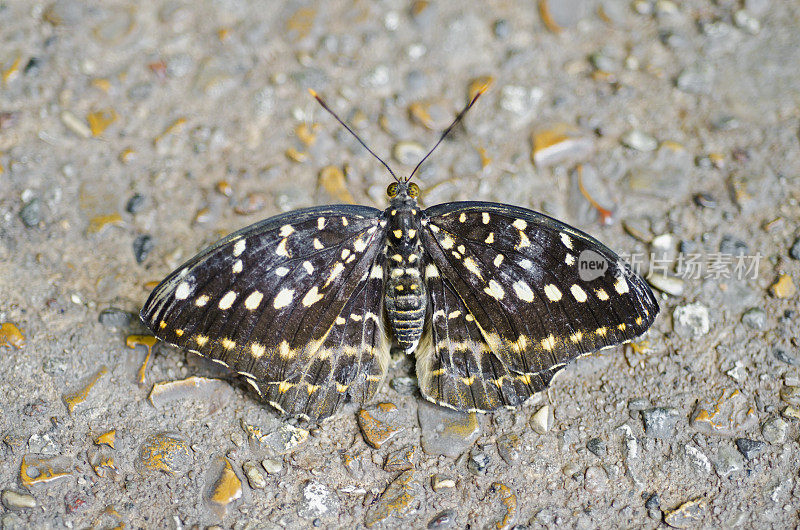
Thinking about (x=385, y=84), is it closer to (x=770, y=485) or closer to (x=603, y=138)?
(x=603, y=138)

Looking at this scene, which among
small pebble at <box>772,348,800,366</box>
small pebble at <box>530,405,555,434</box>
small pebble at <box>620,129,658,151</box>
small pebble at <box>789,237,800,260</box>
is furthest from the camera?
small pebble at <box>620,129,658,151</box>

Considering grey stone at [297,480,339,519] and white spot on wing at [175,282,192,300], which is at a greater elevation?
white spot on wing at [175,282,192,300]

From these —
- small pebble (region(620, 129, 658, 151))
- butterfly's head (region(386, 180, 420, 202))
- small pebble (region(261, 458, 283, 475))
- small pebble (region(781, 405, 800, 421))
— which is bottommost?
small pebble (region(781, 405, 800, 421))

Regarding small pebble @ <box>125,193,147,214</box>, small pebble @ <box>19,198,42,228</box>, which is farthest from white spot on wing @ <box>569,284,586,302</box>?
small pebble @ <box>19,198,42,228</box>

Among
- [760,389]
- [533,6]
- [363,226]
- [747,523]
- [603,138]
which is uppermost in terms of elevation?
[533,6]

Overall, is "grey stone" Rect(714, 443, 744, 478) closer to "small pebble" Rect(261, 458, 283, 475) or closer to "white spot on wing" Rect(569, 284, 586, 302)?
"white spot on wing" Rect(569, 284, 586, 302)

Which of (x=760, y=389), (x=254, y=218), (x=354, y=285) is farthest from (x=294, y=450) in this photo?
(x=760, y=389)

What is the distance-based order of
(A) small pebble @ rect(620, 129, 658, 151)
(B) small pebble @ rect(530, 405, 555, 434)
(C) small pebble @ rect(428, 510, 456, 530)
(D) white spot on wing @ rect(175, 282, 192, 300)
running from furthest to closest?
(A) small pebble @ rect(620, 129, 658, 151) < (B) small pebble @ rect(530, 405, 555, 434) < (C) small pebble @ rect(428, 510, 456, 530) < (D) white spot on wing @ rect(175, 282, 192, 300)
